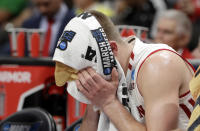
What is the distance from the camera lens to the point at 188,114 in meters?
2.11

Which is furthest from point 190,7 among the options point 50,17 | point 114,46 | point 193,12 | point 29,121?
point 114,46

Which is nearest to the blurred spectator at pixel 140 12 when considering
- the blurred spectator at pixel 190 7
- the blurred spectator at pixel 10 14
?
the blurred spectator at pixel 190 7

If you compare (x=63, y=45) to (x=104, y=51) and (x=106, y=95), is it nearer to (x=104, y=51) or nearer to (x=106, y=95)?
(x=104, y=51)

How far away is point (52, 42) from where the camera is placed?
13.9 ft

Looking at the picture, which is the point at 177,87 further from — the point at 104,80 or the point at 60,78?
the point at 60,78

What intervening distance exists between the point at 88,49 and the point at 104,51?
0.27 feet

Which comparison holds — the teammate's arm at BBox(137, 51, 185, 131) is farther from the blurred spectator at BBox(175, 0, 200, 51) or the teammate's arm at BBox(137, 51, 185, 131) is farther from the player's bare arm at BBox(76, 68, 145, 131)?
the blurred spectator at BBox(175, 0, 200, 51)

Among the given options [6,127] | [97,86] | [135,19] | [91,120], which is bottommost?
[6,127]

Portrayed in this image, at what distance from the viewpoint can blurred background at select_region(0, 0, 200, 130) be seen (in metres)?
3.27

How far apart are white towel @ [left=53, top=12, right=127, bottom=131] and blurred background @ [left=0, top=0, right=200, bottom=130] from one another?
968 millimetres

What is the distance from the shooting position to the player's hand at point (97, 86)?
2069mm

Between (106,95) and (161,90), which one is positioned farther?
(106,95)

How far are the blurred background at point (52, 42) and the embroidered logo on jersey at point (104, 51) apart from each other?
98 centimetres

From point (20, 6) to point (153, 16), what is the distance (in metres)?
2.03
